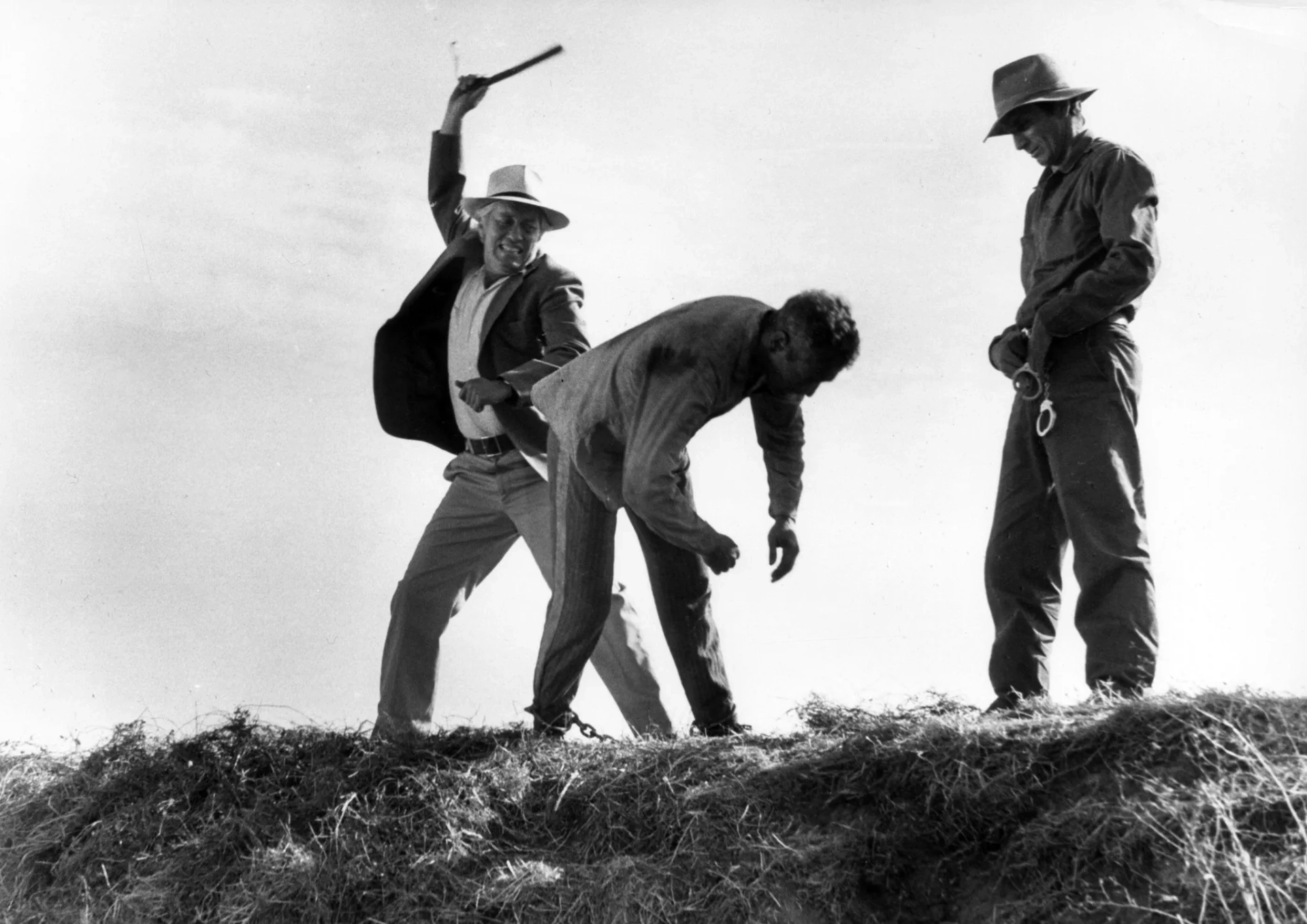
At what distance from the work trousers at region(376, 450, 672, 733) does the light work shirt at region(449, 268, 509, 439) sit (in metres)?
0.14

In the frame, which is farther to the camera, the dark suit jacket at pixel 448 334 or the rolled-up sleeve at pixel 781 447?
the dark suit jacket at pixel 448 334

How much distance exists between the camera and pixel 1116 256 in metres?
5.71

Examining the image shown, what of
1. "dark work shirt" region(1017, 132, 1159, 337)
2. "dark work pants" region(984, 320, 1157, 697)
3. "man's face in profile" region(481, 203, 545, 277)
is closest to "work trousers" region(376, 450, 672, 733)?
"man's face in profile" region(481, 203, 545, 277)

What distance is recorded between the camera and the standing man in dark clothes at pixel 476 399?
670 cm

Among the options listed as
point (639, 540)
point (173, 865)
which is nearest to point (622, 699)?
point (639, 540)

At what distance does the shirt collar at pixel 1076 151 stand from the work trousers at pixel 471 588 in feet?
8.23

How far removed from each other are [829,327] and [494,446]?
1962 millimetres

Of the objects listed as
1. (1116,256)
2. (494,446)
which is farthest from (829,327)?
(494,446)

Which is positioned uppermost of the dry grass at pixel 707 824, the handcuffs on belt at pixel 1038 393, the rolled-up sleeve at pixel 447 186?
the rolled-up sleeve at pixel 447 186

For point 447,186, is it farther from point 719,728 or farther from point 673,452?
point 719,728

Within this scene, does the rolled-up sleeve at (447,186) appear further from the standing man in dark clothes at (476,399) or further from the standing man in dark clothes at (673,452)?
the standing man in dark clothes at (673,452)

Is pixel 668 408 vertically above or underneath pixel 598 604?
above

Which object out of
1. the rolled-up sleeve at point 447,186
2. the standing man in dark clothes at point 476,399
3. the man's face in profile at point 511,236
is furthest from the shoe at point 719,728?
the rolled-up sleeve at point 447,186

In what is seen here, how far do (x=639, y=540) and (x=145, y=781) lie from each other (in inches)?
86.1
